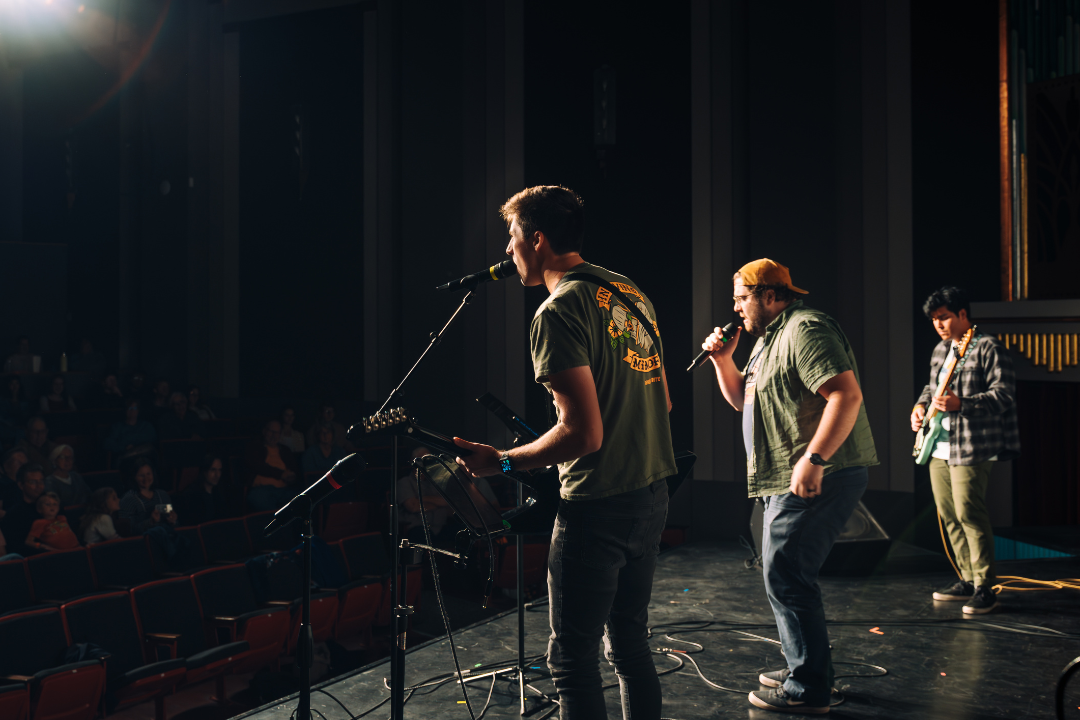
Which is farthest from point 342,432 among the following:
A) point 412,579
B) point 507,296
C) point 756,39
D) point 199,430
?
point 756,39

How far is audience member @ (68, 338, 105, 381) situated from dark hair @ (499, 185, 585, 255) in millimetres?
9374

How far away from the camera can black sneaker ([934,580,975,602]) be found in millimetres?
3748

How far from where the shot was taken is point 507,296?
23.5 ft

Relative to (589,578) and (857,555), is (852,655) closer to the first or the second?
(857,555)

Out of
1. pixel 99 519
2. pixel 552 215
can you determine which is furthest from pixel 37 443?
→ pixel 552 215

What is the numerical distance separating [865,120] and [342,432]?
16.9 ft

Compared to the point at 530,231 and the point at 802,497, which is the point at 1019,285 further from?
the point at 530,231

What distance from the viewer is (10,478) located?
526 cm

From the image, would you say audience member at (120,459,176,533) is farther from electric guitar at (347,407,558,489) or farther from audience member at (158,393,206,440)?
electric guitar at (347,407,558,489)

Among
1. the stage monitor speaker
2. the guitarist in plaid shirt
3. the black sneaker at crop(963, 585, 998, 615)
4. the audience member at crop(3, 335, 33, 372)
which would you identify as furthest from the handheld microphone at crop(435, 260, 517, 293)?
the audience member at crop(3, 335, 33, 372)

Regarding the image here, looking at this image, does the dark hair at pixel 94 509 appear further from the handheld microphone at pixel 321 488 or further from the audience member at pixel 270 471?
the handheld microphone at pixel 321 488

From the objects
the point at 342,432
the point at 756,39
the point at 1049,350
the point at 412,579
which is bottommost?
the point at 412,579

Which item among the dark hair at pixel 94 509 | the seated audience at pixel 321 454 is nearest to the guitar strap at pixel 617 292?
the dark hair at pixel 94 509

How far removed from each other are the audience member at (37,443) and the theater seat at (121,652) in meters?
2.77
